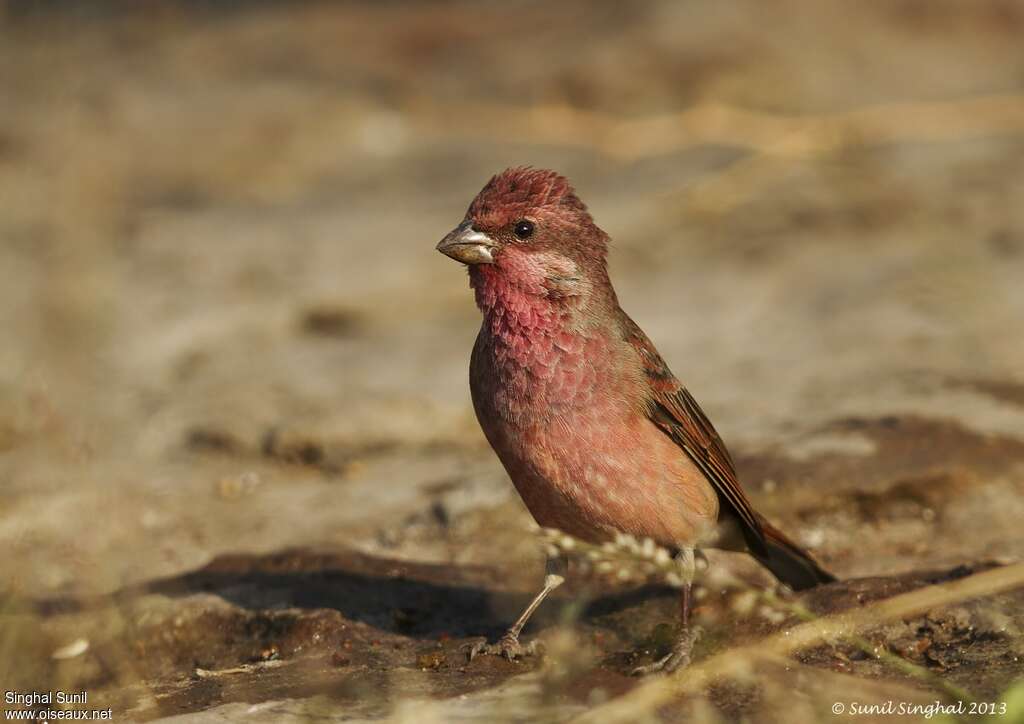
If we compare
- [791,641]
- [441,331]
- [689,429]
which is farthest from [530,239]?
[441,331]

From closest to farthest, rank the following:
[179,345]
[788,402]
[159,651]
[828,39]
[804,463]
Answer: [159,651], [804,463], [788,402], [179,345], [828,39]

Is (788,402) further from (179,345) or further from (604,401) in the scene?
(179,345)

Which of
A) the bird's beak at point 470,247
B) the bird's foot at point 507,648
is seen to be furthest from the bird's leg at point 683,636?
the bird's beak at point 470,247

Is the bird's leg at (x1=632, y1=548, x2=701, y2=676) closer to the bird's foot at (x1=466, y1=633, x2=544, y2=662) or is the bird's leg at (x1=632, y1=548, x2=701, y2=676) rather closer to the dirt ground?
the dirt ground

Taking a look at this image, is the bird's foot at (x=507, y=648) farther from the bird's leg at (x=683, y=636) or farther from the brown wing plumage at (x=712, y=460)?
the brown wing plumage at (x=712, y=460)

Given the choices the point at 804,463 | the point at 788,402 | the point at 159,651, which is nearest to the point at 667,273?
the point at 788,402

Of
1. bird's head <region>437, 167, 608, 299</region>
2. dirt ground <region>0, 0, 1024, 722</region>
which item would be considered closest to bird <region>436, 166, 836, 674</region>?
bird's head <region>437, 167, 608, 299</region>
